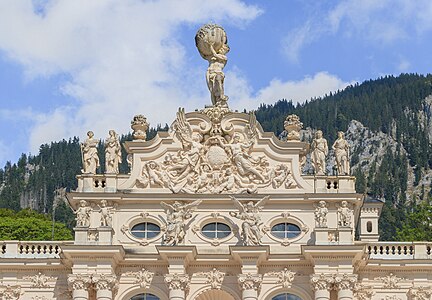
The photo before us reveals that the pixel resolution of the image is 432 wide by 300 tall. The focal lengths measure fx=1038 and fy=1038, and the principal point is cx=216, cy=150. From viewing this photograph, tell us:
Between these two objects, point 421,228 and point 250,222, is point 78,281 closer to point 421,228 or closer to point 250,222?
point 250,222

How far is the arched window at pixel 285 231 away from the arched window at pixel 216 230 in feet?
7.17

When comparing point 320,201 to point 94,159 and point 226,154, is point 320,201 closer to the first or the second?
point 226,154

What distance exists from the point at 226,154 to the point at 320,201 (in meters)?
5.04

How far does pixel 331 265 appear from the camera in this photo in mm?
47531

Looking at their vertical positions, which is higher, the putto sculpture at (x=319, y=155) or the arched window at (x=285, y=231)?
the putto sculpture at (x=319, y=155)

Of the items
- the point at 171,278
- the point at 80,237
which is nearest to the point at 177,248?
the point at 171,278

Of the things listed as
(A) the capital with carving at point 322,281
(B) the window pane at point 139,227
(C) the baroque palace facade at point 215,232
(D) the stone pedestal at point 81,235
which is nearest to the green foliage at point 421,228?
(C) the baroque palace facade at point 215,232

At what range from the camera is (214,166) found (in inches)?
1959

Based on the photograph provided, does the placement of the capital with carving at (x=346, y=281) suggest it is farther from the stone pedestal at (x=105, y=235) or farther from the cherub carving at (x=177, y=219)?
the stone pedestal at (x=105, y=235)

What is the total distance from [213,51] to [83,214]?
11.0 m

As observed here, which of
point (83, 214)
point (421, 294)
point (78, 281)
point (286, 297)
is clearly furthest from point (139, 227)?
point (421, 294)

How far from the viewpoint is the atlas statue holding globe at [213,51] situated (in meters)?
52.4

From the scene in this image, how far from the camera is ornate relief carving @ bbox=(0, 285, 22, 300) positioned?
48969 mm

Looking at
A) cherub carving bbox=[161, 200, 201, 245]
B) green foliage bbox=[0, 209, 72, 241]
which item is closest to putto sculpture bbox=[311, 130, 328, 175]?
cherub carving bbox=[161, 200, 201, 245]
